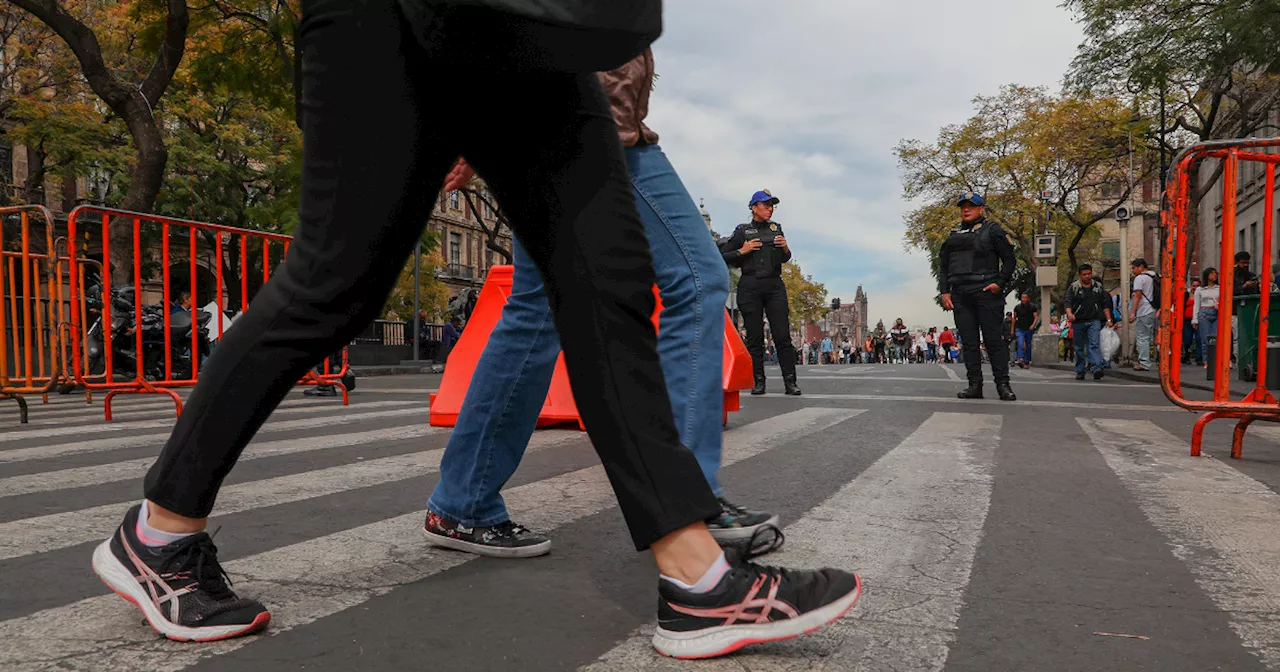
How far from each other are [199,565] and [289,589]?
32 centimetres

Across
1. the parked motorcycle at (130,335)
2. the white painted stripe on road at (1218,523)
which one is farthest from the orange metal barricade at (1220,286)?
the parked motorcycle at (130,335)

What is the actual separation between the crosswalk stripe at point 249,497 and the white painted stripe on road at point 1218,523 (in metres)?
2.59

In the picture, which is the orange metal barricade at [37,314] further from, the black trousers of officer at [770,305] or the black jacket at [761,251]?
the black trousers of officer at [770,305]

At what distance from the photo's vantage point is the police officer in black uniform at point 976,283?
9.34m

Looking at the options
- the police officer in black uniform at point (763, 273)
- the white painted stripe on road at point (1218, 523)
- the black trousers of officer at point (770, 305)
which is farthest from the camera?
the black trousers of officer at point (770, 305)

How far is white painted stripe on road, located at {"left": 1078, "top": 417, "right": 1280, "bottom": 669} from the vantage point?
80.2 inches

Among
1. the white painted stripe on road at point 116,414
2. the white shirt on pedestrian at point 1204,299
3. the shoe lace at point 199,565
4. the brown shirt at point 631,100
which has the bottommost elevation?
the white painted stripe on road at point 116,414

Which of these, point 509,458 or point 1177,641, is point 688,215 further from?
point 1177,641

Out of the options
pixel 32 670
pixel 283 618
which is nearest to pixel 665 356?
pixel 283 618

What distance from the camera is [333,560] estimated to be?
2.33 meters

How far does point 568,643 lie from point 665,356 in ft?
3.25

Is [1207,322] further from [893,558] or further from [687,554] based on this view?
[687,554]

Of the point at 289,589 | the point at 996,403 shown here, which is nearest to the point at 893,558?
the point at 289,589

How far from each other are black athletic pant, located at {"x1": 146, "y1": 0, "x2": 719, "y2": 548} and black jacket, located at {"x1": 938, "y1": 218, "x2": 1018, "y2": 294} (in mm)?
8129
